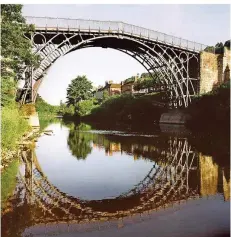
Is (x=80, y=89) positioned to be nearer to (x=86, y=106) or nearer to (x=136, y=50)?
(x=86, y=106)

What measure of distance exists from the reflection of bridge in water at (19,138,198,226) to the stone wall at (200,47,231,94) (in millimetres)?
41390

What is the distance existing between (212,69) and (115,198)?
165ft

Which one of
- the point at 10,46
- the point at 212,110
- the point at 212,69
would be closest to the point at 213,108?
the point at 212,110

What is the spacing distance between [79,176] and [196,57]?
150ft

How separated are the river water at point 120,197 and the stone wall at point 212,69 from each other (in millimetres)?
36408

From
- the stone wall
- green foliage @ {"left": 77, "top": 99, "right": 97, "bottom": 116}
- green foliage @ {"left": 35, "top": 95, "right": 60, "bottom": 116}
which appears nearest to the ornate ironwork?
the stone wall

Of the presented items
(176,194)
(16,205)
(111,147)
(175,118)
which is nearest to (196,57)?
(175,118)

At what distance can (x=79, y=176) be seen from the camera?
58.6 ft

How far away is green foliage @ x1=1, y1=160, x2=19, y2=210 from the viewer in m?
13.1

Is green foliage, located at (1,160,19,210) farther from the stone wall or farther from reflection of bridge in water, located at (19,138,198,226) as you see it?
the stone wall

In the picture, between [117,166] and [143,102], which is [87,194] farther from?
[143,102]

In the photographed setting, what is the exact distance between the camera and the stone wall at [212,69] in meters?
58.7

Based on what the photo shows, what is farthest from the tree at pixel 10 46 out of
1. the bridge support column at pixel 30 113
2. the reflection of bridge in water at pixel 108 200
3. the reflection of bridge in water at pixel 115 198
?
the bridge support column at pixel 30 113

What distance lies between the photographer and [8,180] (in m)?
15.6
